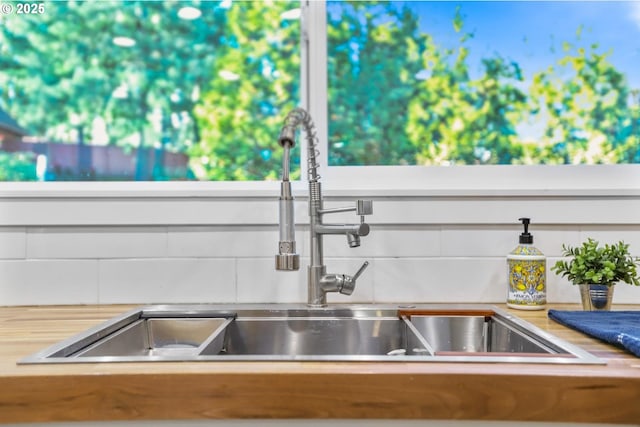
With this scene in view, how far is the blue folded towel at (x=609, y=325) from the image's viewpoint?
2.64 ft

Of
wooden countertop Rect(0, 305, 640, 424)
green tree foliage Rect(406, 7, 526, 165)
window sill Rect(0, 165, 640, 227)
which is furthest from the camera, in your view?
green tree foliage Rect(406, 7, 526, 165)

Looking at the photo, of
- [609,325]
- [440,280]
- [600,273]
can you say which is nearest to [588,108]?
[600,273]

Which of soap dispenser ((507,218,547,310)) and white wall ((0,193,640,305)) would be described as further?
white wall ((0,193,640,305))

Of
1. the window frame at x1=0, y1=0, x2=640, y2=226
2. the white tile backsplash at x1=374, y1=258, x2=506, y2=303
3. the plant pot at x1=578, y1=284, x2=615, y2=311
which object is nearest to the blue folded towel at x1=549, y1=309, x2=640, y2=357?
the plant pot at x1=578, y1=284, x2=615, y2=311

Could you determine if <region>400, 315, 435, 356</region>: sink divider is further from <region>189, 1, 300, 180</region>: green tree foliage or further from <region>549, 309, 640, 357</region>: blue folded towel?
<region>189, 1, 300, 180</region>: green tree foliage

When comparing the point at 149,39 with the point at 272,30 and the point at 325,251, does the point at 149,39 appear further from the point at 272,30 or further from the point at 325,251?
the point at 325,251

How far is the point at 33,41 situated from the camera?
4.81ft

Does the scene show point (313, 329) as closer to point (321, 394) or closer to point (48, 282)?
point (321, 394)

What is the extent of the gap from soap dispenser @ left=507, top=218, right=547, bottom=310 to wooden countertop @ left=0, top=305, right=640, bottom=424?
19.4 inches

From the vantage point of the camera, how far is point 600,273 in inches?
44.8

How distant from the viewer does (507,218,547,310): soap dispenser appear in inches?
47.4

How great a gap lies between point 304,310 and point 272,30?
817mm

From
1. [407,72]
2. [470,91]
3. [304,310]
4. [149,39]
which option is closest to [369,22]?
[407,72]

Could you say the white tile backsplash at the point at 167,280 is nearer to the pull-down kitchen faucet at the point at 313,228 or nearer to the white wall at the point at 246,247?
the white wall at the point at 246,247
